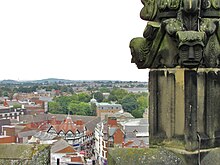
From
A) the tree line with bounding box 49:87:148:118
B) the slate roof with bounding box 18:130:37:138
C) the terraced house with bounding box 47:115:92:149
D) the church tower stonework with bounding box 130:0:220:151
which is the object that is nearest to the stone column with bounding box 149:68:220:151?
the church tower stonework with bounding box 130:0:220:151

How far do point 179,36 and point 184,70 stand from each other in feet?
0.83

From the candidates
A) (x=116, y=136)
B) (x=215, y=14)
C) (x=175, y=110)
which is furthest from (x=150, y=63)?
(x=116, y=136)

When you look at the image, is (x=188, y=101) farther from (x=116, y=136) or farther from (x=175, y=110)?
(x=116, y=136)

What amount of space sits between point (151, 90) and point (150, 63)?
0.21 metres

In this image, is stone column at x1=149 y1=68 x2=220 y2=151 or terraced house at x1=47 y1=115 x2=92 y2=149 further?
terraced house at x1=47 y1=115 x2=92 y2=149

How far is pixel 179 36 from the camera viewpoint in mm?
2688

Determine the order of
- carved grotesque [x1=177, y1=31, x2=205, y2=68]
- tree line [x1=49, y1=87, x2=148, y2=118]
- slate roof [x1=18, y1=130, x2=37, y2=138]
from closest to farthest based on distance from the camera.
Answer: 1. carved grotesque [x1=177, y1=31, x2=205, y2=68]
2. slate roof [x1=18, y1=130, x2=37, y2=138]
3. tree line [x1=49, y1=87, x2=148, y2=118]

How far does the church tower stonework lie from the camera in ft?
9.02

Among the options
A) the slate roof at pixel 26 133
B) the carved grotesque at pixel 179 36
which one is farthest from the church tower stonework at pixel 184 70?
the slate roof at pixel 26 133

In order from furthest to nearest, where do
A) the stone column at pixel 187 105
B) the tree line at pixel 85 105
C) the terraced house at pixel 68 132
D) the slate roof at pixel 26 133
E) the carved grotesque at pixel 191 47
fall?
the tree line at pixel 85 105, the slate roof at pixel 26 133, the terraced house at pixel 68 132, the stone column at pixel 187 105, the carved grotesque at pixel 191 47

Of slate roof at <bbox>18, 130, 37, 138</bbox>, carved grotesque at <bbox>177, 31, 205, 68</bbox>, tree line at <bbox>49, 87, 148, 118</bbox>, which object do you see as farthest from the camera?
tree line at <bbox>49, 87, 148, 118</bbox>

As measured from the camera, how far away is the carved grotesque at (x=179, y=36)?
2.69 m

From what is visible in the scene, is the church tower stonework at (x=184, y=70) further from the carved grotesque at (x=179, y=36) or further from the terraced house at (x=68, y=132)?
the terraced house at (x=68, y=132)

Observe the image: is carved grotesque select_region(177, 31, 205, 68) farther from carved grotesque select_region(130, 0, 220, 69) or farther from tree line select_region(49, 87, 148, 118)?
tree line select_region(49, 87, 148, 118)
